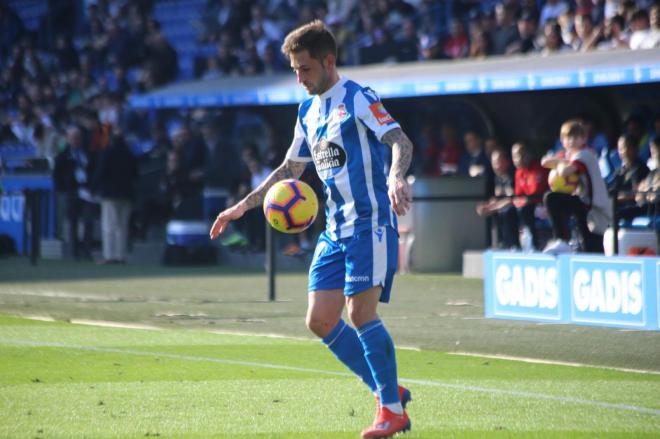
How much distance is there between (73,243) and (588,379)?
54.6 feet

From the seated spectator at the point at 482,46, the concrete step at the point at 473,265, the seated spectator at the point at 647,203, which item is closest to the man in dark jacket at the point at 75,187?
the seated spectator at the point at 482,46

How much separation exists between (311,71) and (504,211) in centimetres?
1055

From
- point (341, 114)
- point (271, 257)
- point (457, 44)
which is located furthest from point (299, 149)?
point (457, 44)

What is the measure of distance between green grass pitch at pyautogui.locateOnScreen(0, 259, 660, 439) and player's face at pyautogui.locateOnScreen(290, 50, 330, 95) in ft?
5.92

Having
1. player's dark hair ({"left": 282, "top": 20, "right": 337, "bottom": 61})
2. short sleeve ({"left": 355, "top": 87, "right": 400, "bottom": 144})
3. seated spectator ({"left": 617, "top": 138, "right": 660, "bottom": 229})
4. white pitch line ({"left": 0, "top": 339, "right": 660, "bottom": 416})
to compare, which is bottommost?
white pitch line ({"left": 0, "top": 339, "right": 660, "bottom": 416})

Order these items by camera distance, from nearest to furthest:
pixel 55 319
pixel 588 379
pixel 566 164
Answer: pixel 588 379 → pixel 55 319 → pixel 566 164

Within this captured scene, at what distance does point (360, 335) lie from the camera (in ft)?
22.4

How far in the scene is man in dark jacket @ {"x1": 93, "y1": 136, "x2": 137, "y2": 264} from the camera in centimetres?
2262

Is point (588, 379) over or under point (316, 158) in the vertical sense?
under

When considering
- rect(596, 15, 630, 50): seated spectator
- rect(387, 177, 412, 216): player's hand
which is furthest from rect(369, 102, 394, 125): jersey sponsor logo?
rect(596, 15, 630, 50): seated spectator

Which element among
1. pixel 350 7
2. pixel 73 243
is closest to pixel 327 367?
pixel 73 243

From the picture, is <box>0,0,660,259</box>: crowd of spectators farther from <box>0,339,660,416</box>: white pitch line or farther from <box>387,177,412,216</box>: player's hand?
<box>387,177,412,216</box>: player's hand

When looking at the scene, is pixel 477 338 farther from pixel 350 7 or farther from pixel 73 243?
pixel 350 7

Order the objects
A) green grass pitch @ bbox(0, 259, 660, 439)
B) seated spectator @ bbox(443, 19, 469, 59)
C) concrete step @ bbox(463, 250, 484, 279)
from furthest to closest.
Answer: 1. seated spectator @ bbox(443, 19, 469, 59)
2. concrete step @ bbox(463, 250, 484, 279)
3. green grass pitch @ bbox(0, 259, 660, 439)
